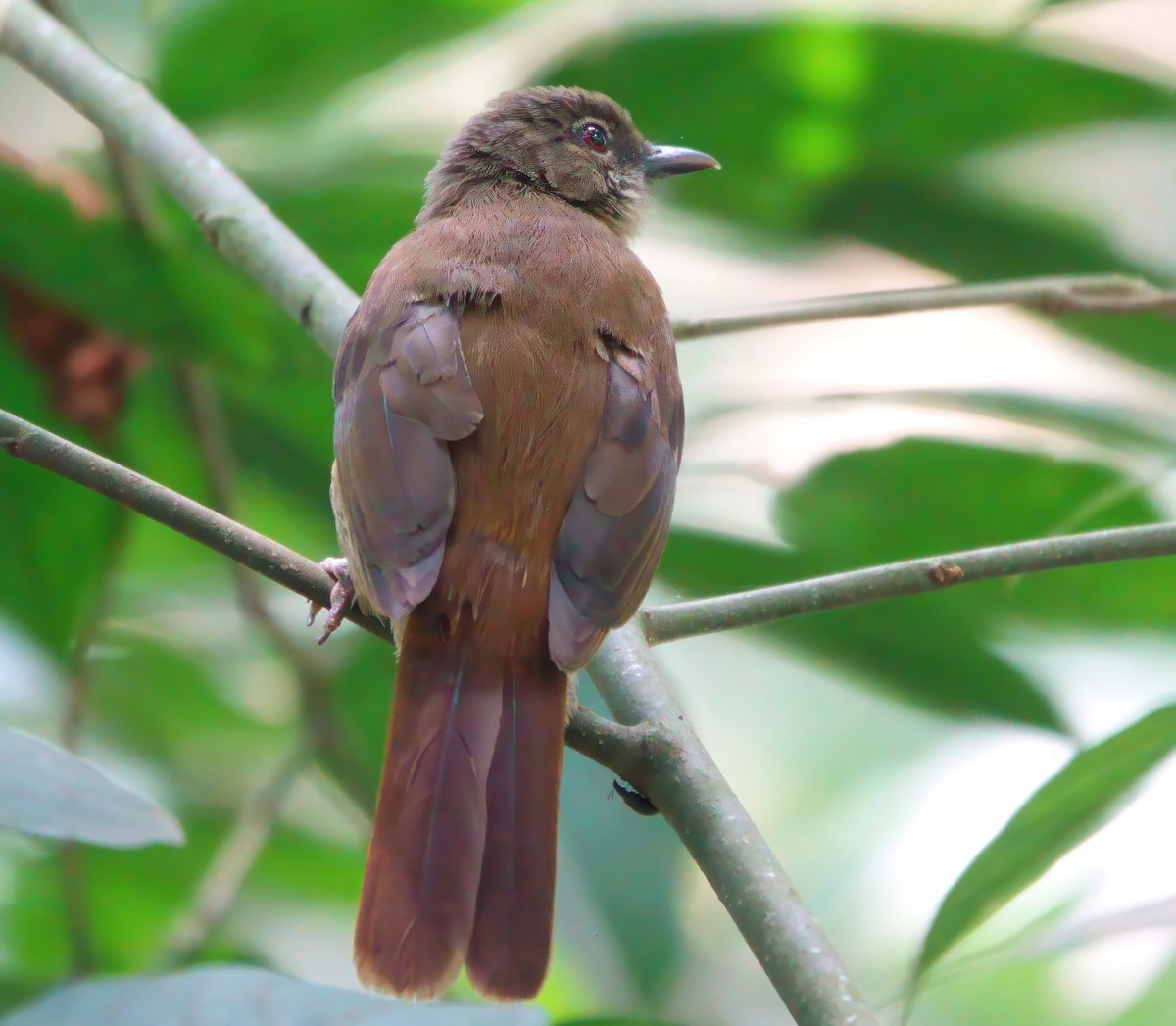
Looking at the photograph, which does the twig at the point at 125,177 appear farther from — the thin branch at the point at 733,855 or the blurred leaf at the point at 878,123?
the thin branch at the point at 733,855

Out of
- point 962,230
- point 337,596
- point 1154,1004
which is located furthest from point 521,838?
point 962,230

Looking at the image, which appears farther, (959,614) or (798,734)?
(798,734)

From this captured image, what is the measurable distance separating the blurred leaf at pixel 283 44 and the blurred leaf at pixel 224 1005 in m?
2.63

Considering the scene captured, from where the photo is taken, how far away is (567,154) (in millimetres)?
4215

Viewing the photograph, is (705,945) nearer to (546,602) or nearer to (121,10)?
(546,602)

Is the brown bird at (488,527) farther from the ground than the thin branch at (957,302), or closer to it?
closer to it

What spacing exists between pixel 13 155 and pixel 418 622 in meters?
2.04

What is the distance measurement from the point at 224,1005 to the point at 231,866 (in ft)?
5.87

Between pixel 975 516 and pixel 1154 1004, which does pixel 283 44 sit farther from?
pixel 1154 1004

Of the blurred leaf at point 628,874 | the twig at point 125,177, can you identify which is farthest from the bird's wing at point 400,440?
the twig at point 125,177

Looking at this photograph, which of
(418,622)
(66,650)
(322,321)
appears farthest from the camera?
(66,650)

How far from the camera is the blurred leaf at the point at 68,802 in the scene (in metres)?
1.84

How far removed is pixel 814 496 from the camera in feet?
11.3

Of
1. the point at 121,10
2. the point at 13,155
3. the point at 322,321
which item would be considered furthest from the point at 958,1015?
the point at 121,10
